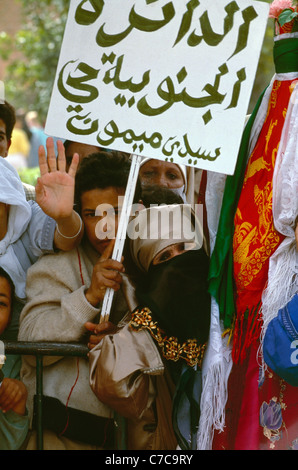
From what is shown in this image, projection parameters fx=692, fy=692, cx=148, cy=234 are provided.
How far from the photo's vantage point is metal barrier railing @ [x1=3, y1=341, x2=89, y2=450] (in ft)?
8.96

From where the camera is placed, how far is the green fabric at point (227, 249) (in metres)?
2.68

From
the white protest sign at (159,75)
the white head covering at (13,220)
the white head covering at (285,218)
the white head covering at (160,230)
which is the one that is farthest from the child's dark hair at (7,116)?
the white head covering at (285,218)

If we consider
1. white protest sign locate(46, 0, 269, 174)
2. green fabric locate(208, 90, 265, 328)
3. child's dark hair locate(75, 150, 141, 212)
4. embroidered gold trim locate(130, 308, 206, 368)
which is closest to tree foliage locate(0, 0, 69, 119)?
child's dark hair locate(75, 150, 141, 212)

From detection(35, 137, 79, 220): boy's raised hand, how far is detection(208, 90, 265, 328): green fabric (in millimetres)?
645

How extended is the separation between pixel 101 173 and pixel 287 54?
1000 millimetres

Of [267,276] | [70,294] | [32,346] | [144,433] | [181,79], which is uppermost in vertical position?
[181,79]

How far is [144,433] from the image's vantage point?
9.18ft

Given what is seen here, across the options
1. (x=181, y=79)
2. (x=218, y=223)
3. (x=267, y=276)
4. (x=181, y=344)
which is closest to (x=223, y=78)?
(x=181, y=79)

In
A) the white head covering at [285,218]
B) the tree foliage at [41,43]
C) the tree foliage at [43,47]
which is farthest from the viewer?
the tree foliage at [41,43]

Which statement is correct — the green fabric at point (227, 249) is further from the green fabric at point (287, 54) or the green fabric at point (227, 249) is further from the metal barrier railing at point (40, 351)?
the metal barrier railing at point (40, 351)

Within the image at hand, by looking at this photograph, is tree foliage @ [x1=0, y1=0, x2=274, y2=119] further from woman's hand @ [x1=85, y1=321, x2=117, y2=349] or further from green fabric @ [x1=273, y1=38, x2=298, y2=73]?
woman's hand @ [x1=85, y1=321, x2=117, y2=349]

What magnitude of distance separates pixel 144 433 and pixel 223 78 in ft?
4.82

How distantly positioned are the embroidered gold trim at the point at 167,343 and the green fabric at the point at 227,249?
0.17 m

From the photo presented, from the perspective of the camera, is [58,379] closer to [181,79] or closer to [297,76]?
[181,79]
